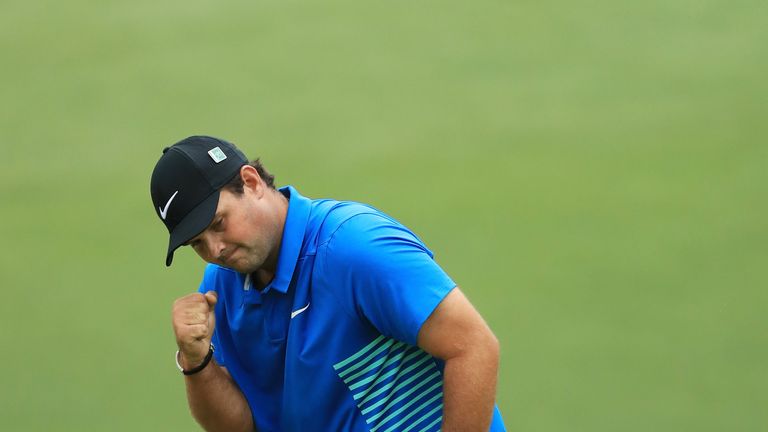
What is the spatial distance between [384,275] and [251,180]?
13.0 inches

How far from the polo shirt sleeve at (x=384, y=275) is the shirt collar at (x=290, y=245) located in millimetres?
83

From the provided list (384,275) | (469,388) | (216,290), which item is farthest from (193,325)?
(469,388)

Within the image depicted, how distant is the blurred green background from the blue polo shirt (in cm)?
129

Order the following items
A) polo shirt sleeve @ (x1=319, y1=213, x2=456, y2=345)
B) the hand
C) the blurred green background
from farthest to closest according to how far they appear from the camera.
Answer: the blurred green background → the hand → polo shirt sleeve @ (x1=319, y1=213, x2=456, y2=345)

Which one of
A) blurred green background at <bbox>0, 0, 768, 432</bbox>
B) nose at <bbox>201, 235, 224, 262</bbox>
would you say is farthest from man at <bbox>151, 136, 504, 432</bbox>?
blurred green background at <bbox>0, 0, 768, 432</bbox>

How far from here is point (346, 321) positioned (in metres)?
1.76

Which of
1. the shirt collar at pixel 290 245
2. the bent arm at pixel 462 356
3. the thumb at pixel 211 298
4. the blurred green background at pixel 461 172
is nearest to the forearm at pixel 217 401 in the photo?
the thumb at pixel 211 298

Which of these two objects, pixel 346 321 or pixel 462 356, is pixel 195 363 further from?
pixel 462 356

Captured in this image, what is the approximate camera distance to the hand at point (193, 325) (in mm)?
1849

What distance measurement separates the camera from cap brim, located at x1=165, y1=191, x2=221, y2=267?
174 centimetres

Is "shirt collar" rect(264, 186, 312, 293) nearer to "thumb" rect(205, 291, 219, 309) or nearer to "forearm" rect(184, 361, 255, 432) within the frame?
"thumb" rect(205, 291, 219, 309)

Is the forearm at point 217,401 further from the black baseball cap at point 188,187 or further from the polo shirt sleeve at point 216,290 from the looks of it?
the black baseball cap at point 188,187

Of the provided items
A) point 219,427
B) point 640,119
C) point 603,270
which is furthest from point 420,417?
point 640,119

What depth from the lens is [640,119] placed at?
10.5 feet
